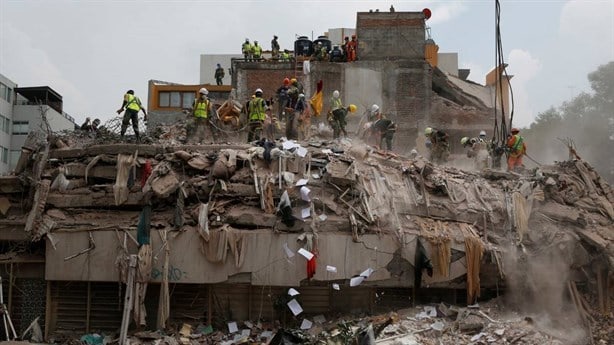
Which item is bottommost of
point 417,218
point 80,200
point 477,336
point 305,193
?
point 477,336

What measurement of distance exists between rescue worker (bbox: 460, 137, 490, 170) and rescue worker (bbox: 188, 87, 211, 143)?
807cm

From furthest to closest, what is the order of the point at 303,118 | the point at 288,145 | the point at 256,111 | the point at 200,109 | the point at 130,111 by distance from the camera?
the point at 303,118 < the point at 200,109 < the point at 256,111 < the point at 130,111 < the point at 288,145

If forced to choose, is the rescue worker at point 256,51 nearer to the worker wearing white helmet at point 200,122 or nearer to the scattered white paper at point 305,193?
the worker wearing white helmet at point 200,122

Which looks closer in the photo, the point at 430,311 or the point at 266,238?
the point at 430,311

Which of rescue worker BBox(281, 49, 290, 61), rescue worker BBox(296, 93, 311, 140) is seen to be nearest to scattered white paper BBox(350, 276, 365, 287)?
rescue worker BBox(296, 93, 311, 140)

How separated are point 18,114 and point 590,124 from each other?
135ft

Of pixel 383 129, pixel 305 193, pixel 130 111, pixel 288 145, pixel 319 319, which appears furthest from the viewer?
pixel 383 129

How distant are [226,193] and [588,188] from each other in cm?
890

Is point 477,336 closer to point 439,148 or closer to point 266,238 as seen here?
point 266,238

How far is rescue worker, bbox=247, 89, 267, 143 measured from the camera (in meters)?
16.3

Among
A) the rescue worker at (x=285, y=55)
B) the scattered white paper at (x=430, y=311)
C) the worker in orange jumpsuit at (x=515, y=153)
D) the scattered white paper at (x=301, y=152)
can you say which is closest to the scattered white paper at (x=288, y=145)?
the scattered white paper at (x=301, y=152)

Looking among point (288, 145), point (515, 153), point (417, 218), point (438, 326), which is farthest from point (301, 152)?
point (515, 153)

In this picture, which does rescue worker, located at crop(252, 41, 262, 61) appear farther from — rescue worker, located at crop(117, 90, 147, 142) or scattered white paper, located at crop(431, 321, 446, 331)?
scattered white paper, located at crop(431, 321, 446, 331)

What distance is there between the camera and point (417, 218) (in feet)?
46.1
